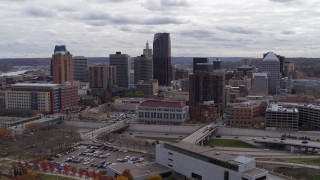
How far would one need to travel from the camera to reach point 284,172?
35.3 metres

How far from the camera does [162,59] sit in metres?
108

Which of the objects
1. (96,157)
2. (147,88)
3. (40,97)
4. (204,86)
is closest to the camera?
(96,157)

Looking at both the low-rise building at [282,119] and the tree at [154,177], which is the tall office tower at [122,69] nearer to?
the low-rise building at [282,119]

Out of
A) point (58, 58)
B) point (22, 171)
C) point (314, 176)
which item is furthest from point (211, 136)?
point (58, 58)

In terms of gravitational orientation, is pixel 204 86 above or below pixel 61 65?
below

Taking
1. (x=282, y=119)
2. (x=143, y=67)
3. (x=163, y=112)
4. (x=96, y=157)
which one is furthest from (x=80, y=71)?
A: (x=96, y=157)

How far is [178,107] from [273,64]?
175ft

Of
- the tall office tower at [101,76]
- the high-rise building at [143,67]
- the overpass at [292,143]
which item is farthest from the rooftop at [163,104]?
the high-rise building at [143,67]

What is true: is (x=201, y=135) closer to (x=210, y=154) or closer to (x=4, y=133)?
(x=210, y=154)

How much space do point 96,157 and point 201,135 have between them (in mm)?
13156

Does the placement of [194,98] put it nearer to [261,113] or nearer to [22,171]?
[261,113]

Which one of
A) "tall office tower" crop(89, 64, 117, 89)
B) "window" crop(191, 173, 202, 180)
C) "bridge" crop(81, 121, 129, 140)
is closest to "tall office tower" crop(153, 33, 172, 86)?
"tall office tower" crop(89, 64, 117, 89)

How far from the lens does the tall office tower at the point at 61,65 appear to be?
7971cm

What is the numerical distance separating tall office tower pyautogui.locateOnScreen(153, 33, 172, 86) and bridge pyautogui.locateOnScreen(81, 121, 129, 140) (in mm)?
51722
